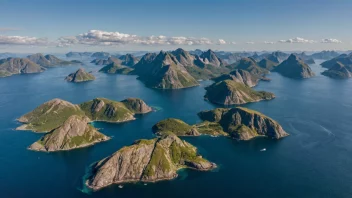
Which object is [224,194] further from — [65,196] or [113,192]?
[65,196]

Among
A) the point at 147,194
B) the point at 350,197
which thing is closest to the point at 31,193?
the point at 147,194

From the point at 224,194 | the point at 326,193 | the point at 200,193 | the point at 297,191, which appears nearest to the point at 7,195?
the point at 200,193

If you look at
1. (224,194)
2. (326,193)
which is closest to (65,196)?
(224,194)

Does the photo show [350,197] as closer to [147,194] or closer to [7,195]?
[147,194]

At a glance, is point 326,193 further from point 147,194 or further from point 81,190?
point 81,190

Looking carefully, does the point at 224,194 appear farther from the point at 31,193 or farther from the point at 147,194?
the point at 31,193

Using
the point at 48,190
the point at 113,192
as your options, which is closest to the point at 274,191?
the point at 113,192
